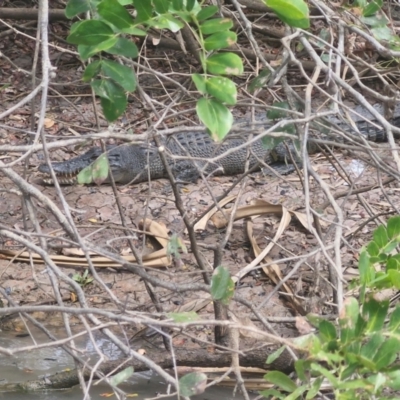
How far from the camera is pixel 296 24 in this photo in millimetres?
1499

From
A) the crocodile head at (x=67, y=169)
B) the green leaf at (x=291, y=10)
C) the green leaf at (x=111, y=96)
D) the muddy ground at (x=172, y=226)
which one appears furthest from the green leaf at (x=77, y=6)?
the crocodile head at (x=67, y=169)

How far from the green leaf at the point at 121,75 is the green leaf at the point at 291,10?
351mm

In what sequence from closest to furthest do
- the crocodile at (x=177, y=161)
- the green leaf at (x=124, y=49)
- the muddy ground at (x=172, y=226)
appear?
the green leaf at (x=124, y=49) → the muddy ground at (x=172, y=226) → the crocodile at (x=177, y=161)

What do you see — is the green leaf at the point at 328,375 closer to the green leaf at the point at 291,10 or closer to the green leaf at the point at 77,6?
the green leaf at the point at 291,10

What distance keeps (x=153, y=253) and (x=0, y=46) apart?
138 inches

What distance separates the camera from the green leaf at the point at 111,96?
1674mm

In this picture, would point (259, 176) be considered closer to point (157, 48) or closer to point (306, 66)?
point (306, 66)

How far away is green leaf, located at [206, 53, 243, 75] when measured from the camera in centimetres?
150

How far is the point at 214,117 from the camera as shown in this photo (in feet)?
4.77

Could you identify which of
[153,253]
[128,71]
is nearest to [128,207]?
[153,253]

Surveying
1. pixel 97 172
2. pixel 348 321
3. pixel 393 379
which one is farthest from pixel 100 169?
pixel 393 379

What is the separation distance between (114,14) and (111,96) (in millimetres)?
269

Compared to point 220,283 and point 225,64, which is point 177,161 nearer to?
point 220,283

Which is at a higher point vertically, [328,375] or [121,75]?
[121,75]
